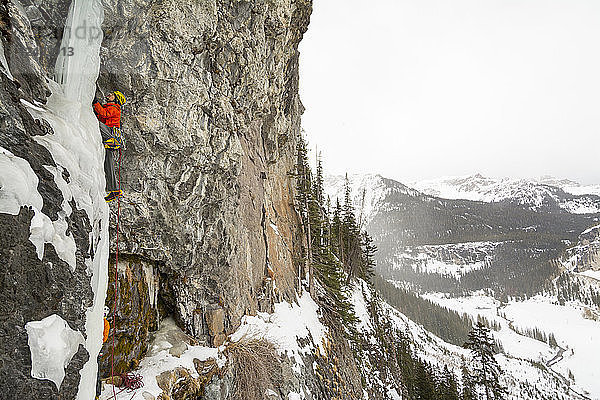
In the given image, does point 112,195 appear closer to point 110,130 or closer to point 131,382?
point 110,130

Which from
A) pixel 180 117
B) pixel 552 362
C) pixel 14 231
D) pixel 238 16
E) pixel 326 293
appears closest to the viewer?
pixel 14 231

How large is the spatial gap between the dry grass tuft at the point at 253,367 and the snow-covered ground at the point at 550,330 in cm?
12584

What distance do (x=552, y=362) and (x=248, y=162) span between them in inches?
5874

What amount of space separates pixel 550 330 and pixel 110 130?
194288mm

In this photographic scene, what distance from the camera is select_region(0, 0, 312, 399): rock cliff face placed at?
3994mm

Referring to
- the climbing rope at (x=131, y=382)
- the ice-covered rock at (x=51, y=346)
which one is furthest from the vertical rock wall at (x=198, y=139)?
the ice-covered rock at (x=51, y=346)

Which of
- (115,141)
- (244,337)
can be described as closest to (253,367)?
(244,337)

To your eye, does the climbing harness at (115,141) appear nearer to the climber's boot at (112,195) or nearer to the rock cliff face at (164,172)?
the rock cliff face at (164,172)

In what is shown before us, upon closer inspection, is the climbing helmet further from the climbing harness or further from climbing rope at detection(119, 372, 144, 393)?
climbing rope at detection(119, 372, 144, 393)

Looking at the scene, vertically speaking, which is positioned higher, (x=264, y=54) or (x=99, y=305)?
(x=264, y=54)

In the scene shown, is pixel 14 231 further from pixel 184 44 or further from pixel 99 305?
pixel 184 44

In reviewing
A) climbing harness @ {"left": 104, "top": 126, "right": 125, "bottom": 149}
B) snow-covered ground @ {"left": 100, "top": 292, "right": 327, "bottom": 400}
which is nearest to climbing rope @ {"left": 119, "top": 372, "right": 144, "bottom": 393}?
snow-covered ground @ {"left": 100, "top": 292, "right": 327, "bottom": 400}

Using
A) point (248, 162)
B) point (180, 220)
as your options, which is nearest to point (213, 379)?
point (180, 220)

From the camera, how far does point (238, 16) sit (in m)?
11.4
